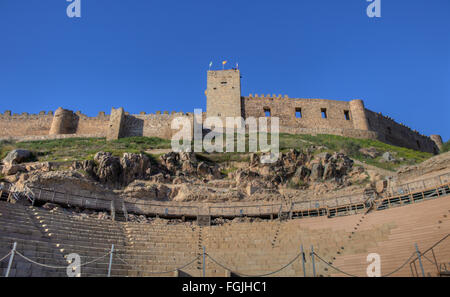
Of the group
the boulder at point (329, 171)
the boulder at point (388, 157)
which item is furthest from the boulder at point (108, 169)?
the boulder at point (388, 157)

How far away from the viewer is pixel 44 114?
40750 mm

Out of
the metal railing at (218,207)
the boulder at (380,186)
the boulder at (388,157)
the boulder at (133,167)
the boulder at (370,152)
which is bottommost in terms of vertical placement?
the metal railing at (218,207)

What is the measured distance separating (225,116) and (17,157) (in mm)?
20997

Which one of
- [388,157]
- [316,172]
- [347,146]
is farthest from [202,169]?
[388,157]

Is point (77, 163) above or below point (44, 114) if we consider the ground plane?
below

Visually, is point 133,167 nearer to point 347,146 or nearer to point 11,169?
point 11,169

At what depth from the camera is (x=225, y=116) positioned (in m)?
39.6

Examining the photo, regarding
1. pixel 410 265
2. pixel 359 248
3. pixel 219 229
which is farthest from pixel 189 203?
pixel 410 265

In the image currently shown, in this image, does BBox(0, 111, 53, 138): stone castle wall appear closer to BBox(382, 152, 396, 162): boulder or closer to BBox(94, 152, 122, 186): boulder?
BBox(94, 152, 122, 186): boulder

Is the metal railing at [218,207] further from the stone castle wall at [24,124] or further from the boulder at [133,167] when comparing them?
the stone castle wall at [24,124]

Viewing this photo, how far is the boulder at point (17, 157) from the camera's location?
24.4m

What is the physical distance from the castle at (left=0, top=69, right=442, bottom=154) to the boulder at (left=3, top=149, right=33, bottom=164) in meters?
10.5

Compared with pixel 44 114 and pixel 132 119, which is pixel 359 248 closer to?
pixel 132 119
